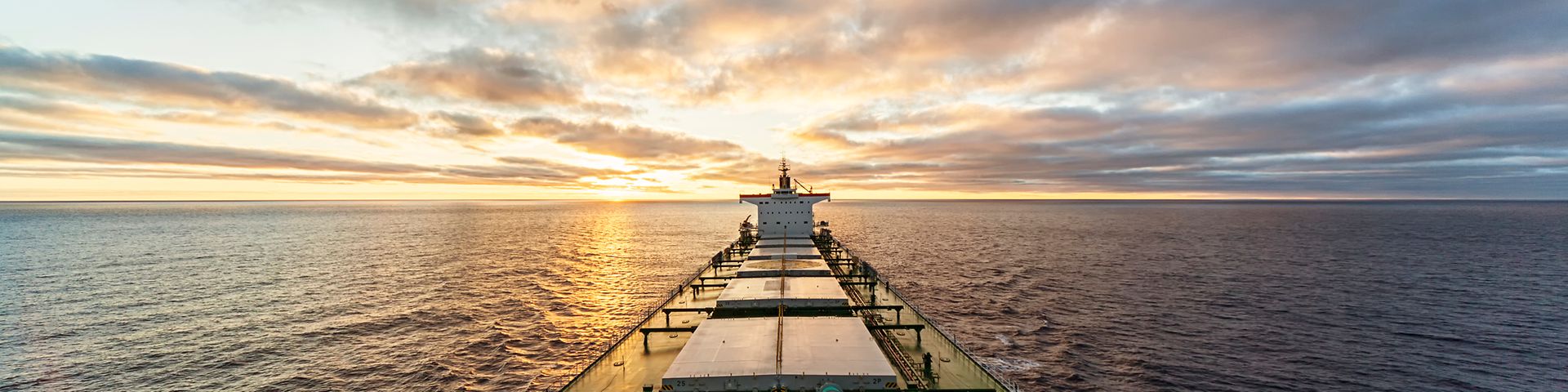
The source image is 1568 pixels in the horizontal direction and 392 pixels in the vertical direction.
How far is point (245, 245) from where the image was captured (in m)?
108

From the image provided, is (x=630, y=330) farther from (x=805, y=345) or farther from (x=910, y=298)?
(x=910, y=298)

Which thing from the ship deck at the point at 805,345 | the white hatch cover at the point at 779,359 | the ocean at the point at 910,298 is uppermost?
the white hatch cover at the point at 779,359

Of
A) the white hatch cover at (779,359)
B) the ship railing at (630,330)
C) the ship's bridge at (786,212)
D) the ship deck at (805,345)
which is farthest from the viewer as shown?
the ship's bridge at (786,212)

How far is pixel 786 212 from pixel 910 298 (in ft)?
67.0

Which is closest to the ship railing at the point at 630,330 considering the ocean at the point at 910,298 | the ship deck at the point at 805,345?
the ship deck at the point at 805,345

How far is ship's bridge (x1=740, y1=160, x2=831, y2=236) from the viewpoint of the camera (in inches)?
2714

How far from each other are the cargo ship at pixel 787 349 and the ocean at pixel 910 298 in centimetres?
874

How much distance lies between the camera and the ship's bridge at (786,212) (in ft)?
226

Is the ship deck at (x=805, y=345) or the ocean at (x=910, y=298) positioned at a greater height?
the ship deck at (x=805, y=345)

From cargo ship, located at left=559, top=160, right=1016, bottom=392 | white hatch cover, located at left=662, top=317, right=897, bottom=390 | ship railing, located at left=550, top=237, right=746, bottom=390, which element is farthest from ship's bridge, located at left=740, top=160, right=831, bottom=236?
white hatch cover, located at left=662, top=317, right=897, bottom=390

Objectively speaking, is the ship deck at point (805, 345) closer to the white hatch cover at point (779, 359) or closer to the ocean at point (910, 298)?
the white hatch cover at point (779, 359)

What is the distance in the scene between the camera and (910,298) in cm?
5509

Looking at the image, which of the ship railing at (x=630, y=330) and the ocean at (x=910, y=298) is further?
the ocean at (x=910, y=298)

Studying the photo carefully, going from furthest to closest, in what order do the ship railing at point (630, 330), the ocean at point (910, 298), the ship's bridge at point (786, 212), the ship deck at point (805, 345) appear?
the ship's bridge at point (786, 212)
the ocean at point (910, 298)
the ship railing at point (630, 330)
the ship deck at point (805, 345)
